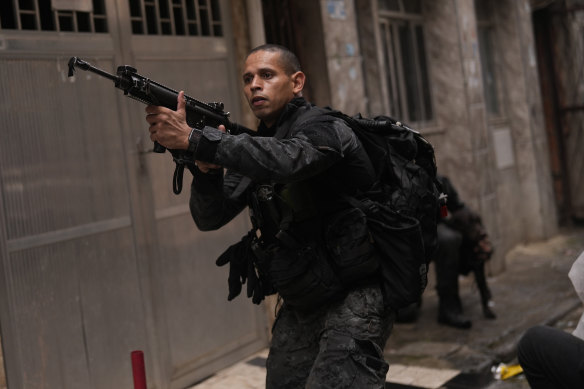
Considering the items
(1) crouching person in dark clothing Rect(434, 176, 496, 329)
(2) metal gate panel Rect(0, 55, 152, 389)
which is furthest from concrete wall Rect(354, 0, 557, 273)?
(2) metal gate panel Rect(0, 55, 152, 389)

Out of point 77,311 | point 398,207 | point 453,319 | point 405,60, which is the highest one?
point 405,60

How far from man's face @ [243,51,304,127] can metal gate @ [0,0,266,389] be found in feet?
5.61

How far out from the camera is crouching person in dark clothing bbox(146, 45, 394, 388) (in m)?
2.64

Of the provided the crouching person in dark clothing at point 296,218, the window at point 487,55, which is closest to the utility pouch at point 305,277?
the crouching person in dark clothing at point 296,218

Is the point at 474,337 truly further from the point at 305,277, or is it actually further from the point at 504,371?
the point at 305,277

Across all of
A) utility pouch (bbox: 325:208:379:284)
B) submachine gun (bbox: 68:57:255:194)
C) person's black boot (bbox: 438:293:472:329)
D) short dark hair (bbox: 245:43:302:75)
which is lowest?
person's black boot (bbox: 438:293:472:329)

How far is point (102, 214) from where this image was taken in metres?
4.61

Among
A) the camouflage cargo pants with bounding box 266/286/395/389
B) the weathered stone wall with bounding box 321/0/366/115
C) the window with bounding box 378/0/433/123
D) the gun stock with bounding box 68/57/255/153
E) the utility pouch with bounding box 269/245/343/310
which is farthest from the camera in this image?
the window with bounding box 378/0/433/123

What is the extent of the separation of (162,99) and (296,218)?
2.32ft

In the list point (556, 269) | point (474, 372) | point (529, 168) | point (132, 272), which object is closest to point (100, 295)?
point (132, 272)

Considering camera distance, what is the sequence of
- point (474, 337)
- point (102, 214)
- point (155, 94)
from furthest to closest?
point (474, 337)
point (102, 214)
point (155, 94)

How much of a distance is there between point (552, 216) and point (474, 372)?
19.1 ft

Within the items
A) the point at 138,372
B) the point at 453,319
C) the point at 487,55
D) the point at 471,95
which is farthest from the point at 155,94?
the point at 487,55

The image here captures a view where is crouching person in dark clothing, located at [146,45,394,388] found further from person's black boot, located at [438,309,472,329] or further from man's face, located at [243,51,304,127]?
person's black boot, located at [438,309,472,329]
